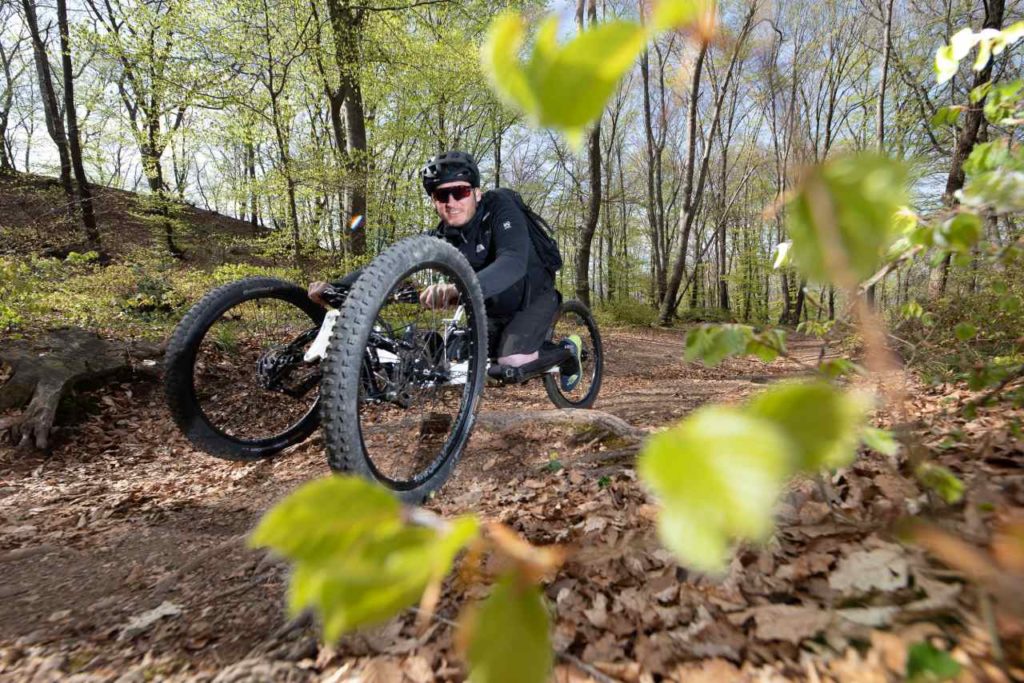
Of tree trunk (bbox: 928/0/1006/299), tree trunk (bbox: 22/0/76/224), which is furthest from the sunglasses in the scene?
tree trunk (bbox: 22/0/76/224)

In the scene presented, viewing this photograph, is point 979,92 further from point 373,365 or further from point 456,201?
point 456,201

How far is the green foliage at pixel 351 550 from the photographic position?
30 cm

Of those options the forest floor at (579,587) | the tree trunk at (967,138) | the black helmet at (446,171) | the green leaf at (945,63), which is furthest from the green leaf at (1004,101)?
the tree trunk at (967,138)

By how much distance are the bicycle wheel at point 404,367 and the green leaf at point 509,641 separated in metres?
1.41

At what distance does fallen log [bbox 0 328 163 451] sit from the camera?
3.17 metres

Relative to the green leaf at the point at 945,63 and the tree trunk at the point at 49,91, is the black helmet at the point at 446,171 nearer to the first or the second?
the green leaf at the point at 945,63

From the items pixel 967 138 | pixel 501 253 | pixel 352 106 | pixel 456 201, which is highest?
pixel 352 106

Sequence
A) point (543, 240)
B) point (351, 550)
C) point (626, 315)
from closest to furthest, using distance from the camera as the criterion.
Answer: point (351, 550) → point (543, 240) → point (626, 315)

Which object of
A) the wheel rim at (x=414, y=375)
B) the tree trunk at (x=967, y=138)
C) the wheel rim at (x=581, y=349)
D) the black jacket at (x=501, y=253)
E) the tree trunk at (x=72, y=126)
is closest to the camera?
the wheel rim at (x=414, y=375)

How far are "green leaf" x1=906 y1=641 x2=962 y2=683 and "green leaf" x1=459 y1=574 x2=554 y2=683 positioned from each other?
1.66 feet

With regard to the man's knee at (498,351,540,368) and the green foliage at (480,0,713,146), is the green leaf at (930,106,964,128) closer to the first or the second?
the green foliage at (480,0,713,146)

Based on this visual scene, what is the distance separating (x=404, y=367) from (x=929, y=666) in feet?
6.63

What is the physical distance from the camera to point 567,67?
0.31 m

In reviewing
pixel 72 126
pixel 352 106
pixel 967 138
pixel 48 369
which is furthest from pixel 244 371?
pixel 72 126
